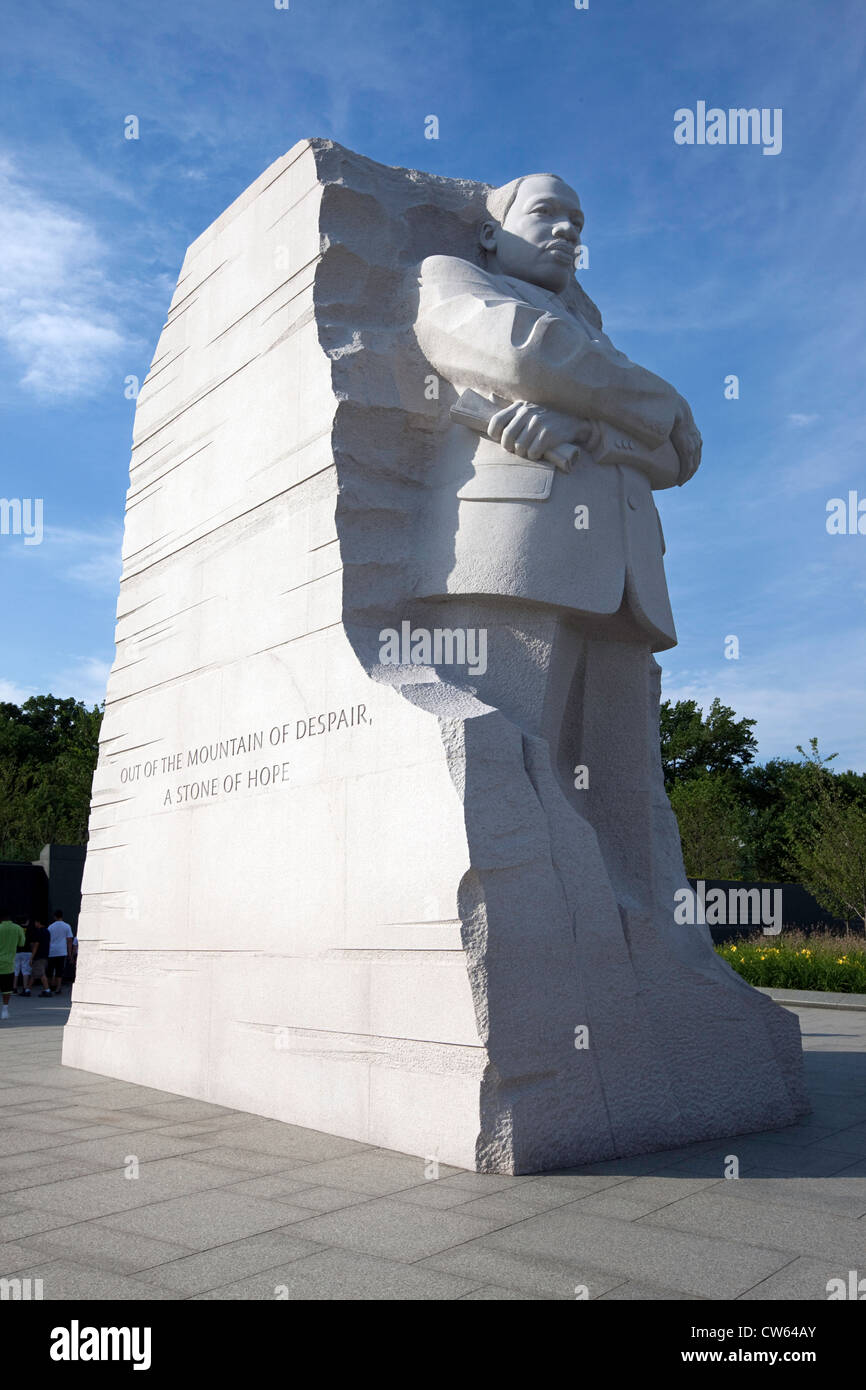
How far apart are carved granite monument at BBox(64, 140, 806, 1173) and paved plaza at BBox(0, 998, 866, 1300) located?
0.32m

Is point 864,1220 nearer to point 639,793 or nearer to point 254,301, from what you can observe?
point 639,793

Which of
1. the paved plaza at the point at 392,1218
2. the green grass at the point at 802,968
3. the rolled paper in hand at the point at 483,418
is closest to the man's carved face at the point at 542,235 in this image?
the rolled paper in hand at the point at 483,418

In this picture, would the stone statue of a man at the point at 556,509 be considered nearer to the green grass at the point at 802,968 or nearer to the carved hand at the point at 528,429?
the carved hand at the point at 528,429

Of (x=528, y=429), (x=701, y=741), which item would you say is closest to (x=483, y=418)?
(x=528, y=429)

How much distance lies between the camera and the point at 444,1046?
512cm

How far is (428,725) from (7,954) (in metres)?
9.74

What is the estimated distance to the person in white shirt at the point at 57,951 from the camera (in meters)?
17.4

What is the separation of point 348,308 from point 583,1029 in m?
4.27

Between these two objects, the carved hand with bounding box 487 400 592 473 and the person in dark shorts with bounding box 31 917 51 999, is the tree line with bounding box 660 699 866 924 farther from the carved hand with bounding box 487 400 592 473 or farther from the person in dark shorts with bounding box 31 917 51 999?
the carved hand with bounding box 487 400 592 473

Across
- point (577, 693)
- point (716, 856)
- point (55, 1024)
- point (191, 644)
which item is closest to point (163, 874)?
point (191, 644)

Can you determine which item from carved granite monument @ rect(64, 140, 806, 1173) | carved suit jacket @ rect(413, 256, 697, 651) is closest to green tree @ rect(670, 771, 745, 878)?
carved granite monument @ rect(64, 140, 806, 1173)

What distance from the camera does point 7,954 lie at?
43.7 ft

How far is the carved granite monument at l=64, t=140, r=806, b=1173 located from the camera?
524 cm

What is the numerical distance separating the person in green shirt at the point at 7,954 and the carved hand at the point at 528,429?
9502mm
